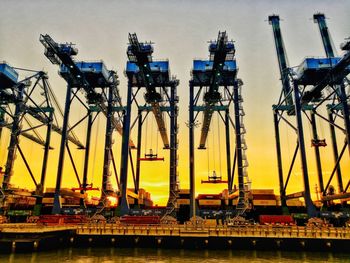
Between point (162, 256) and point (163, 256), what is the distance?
0.09 metres

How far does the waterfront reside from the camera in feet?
70.3

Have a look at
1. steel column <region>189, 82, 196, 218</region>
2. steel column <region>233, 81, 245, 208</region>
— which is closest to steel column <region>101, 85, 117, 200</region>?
steel column <region>189, 82, 196, 218</region>

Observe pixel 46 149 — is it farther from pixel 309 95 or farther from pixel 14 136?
pixel 309 95

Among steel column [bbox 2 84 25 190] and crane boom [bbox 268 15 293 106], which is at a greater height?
crane boom [bbox 268 15 293 106]

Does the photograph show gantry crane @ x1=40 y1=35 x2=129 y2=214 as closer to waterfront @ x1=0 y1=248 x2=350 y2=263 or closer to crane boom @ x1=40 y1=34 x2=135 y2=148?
crane boom @ x1=40 y1=34 x2=135 y2=148

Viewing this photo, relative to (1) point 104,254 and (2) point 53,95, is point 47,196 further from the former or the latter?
(1) point 104,254

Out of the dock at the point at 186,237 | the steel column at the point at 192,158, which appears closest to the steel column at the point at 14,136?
the dock at the point at 186,237

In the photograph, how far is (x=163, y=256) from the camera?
23172 millimetres

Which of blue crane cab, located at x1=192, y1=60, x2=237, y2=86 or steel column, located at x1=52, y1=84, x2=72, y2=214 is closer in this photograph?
steel column, located at x1=52, y1=84, x2=72, y2=214

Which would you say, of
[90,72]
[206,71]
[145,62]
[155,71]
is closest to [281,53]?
[206,71]

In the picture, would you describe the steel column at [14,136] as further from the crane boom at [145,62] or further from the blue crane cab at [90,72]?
the crane boom at [145,62]

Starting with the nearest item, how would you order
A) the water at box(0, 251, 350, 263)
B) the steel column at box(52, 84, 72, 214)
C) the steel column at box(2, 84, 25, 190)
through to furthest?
the water at box(0, 251, 350, 263) → the steel column at box(52, 84, 72, 214) → the steel column at box(2, 84, 25, 190)

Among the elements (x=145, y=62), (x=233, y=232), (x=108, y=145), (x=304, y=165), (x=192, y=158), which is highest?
(x=145, y=62)

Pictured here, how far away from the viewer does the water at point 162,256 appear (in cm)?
2134
